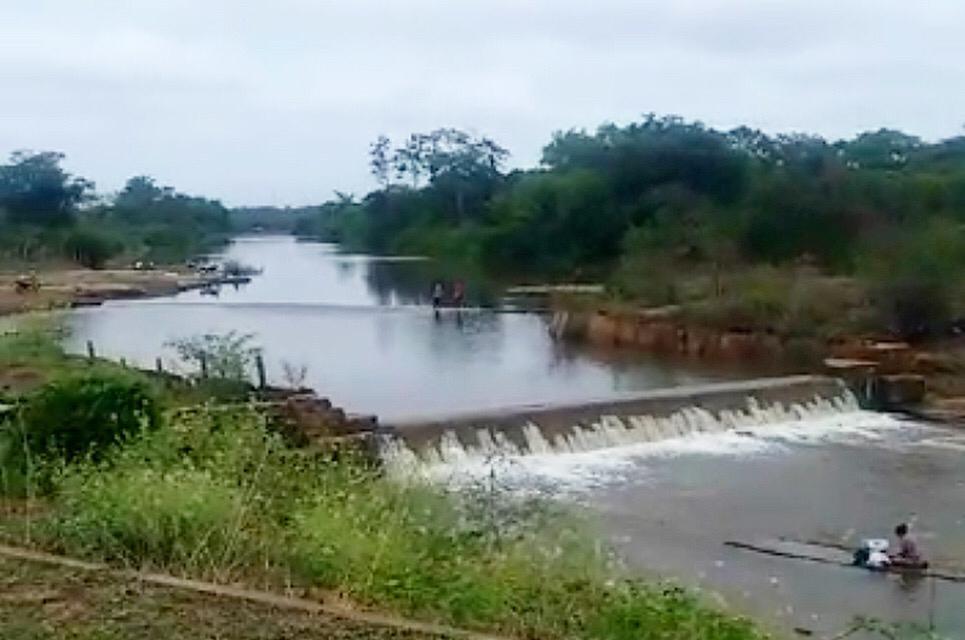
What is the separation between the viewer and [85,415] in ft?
20.2

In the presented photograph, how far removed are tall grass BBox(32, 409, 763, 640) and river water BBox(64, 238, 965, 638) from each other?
104 inches

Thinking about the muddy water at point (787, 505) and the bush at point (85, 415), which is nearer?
the bush at point (85, 415)

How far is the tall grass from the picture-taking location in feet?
13.6

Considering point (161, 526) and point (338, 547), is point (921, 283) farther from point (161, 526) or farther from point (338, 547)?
point (161, 526)

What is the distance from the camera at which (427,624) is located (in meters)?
3.80

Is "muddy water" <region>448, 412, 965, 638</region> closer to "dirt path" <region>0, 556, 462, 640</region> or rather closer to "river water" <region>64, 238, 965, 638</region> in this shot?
"river water" <region>64, 238, 965, 638</region>

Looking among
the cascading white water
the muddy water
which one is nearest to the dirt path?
the muddy water

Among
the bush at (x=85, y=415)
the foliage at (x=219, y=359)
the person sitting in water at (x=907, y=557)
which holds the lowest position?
the person sitting in water at (x=907, y=557)

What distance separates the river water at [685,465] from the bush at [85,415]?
3.51 metres

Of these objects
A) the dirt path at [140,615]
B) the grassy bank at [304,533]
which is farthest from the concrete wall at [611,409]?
the dirt path at [140,615]

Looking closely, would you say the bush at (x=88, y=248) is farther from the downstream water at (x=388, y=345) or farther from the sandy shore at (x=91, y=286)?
the downstream water at (x=388, y=345)

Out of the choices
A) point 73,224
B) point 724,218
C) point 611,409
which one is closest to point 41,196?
point 73,224

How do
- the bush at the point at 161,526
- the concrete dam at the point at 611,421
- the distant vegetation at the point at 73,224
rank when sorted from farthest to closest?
the distant vegetation at the point at 73,224 → the concrete dam at the point at 611,421 → the bush at the point at 161,526

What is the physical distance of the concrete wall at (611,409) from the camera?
13867 millimetres
